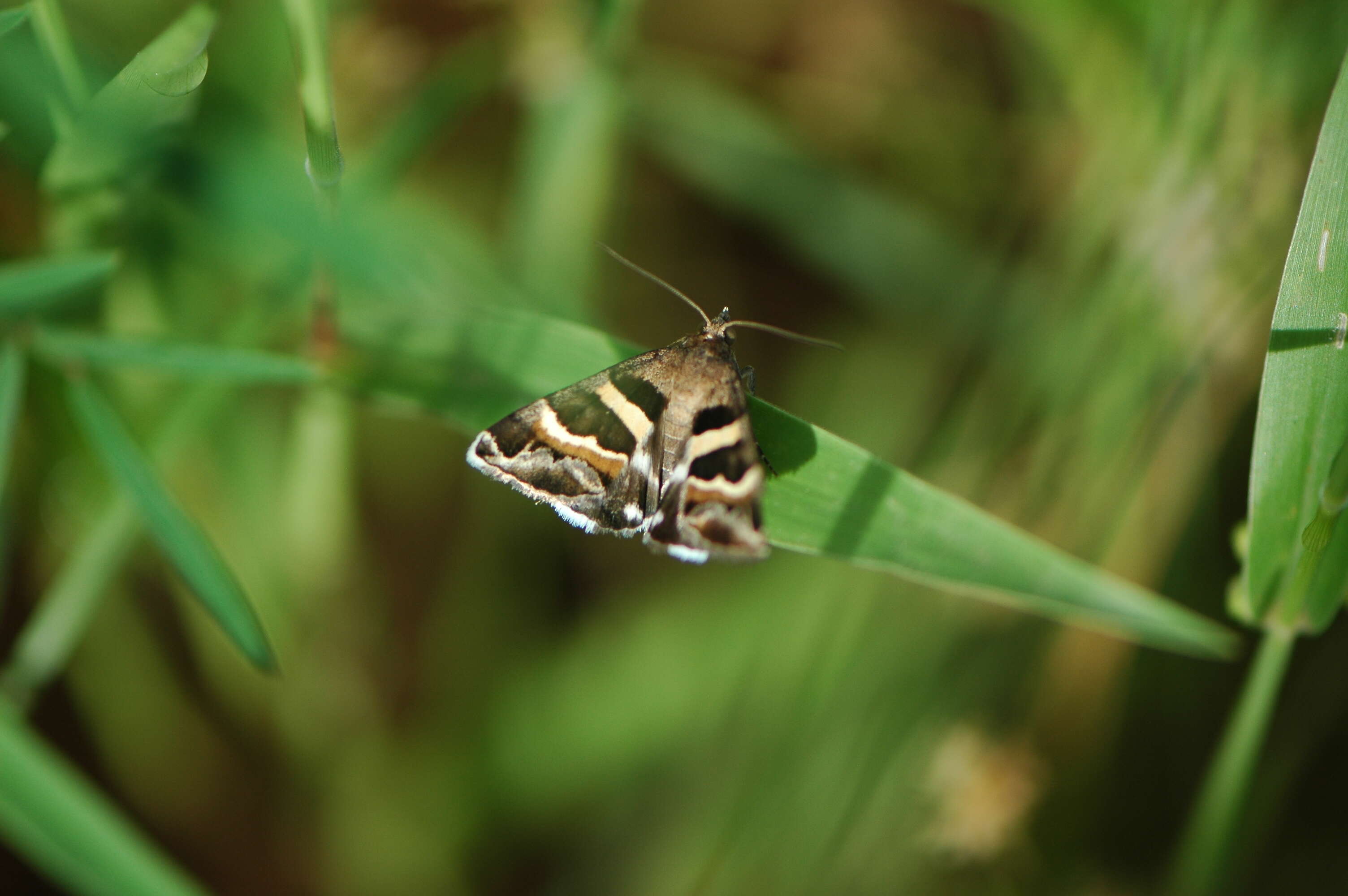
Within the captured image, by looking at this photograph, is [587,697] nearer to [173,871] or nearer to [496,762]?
[496,762]

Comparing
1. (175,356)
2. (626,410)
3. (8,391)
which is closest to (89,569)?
(8,391)

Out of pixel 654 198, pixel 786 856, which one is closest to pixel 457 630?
pixel 786 856

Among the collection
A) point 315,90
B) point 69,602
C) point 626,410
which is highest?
point 315,90

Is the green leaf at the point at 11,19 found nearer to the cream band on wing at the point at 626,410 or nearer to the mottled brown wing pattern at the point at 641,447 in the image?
the mottled brown wing pattern at the point at 641,447

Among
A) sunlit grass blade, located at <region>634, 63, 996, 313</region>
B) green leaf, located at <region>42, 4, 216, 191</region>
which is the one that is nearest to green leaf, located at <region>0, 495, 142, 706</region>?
green leaf, located at <region>42, 4, 216, 191</region>

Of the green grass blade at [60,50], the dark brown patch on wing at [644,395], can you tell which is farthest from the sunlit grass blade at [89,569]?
the dark brown patch on wing at [644,395]

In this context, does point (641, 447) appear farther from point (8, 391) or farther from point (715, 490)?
point (8, 391)

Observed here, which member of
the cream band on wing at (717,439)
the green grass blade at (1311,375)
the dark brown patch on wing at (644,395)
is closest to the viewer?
the green grass blade at (1311,375)
